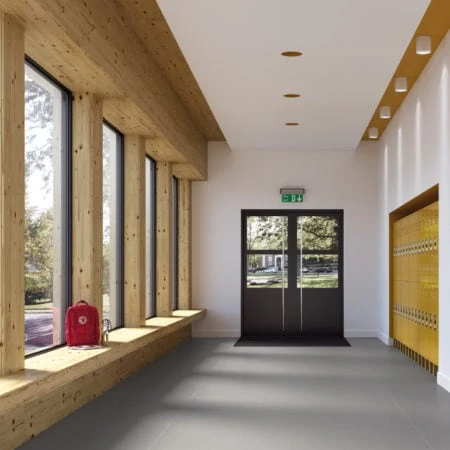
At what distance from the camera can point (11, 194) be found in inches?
221

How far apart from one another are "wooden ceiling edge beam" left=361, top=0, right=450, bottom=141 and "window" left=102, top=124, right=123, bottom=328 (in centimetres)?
350

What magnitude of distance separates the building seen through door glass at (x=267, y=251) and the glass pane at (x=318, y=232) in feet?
1.11

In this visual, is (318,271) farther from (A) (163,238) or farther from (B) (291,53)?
(B) (291,53)

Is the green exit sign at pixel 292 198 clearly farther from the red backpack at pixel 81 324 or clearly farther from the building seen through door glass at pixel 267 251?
the red backpack at pixel 81 324

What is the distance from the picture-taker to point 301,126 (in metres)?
13.1

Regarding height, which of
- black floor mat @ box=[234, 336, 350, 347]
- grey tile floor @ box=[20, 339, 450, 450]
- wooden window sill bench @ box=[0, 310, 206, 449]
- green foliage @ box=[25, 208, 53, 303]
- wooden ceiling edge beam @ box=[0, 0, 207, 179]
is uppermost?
wooden ceiling edge beam @ box=[0, 0, 207, 179]

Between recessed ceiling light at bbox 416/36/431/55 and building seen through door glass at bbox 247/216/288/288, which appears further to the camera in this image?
building seen through door glass at bbox 247/216/288/288

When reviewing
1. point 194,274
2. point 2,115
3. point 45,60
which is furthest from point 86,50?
point 194,274

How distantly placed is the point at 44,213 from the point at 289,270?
897 cm

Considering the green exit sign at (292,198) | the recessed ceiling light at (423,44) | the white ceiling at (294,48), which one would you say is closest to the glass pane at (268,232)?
the green exit sign at (292,198)

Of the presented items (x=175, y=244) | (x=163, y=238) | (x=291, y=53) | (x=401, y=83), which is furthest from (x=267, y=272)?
(x=291, y=53)

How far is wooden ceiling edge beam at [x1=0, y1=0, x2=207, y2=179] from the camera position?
224 inches

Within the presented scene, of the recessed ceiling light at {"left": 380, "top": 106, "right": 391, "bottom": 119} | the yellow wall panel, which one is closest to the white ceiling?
the recessed ceiling light at {"left": 380, "top": 106, "right": 391, "bottom": 119}

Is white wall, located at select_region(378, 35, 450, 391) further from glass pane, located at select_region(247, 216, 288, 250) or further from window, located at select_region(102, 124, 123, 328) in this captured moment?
window, located at select_region(102, 124, 123, 328)
